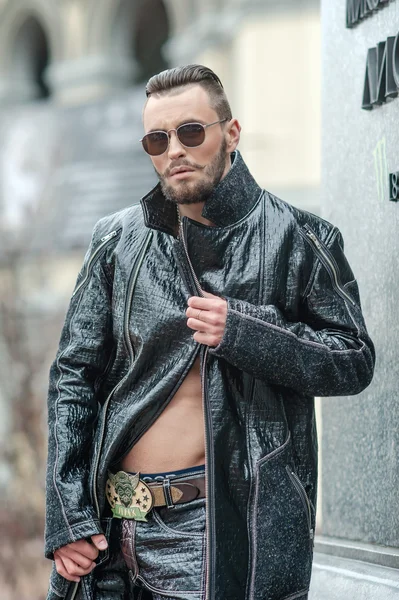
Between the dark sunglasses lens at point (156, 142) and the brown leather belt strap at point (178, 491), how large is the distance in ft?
2.64

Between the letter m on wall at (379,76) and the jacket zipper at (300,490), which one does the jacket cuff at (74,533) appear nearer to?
the jacket zipper at (300,490)

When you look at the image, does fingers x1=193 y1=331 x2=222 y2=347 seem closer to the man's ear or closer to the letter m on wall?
Result: the man's ear

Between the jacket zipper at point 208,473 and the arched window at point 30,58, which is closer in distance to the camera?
the jacket zipper at point 208,473

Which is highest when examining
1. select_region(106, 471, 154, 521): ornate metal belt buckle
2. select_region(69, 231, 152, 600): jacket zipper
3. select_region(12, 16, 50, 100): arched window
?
select_region(12, 16, 50, 100): arched window

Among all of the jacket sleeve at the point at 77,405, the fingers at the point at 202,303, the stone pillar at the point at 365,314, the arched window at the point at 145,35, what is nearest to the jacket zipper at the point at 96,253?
the jacket sleeve at the point at 77,405

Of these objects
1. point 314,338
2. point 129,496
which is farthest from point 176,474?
point 314,338

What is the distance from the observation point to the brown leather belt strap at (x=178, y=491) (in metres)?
3.12

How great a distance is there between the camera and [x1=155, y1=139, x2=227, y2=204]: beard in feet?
10.5

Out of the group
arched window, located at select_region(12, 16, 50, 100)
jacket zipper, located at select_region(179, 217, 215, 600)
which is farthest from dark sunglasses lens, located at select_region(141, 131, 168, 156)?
arched window, located at select_region(12, 16, 50, 100)

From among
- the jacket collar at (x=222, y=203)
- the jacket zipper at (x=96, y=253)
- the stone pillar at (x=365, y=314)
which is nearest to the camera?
the jacket collar at (x=222, y=203)

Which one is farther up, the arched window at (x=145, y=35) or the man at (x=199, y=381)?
the arched window at (x=145, y=35)

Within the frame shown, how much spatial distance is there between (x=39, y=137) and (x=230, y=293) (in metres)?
19.4

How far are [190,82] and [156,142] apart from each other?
0.17 m

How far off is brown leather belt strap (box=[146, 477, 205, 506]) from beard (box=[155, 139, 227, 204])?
679mm
